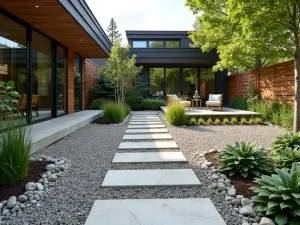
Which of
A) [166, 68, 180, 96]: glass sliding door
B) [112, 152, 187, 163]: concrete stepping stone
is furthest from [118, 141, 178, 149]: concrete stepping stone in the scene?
[166, 68, 180, 96]: glass sliding door

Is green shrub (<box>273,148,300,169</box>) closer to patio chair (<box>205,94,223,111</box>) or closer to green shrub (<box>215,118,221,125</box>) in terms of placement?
green shrub (<box>215,118,221,125</box>)

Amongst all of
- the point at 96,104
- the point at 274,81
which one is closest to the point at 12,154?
the point at 274,81

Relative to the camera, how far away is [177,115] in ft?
25.8

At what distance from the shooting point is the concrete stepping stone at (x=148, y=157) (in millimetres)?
3820

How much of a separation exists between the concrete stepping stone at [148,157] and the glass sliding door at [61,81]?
519cm

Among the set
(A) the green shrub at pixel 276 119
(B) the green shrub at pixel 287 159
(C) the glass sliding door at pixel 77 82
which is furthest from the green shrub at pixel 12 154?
(C) the glass sliding door at pixel 77 82

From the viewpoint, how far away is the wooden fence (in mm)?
8359

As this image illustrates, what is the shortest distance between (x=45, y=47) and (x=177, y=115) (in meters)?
4.24

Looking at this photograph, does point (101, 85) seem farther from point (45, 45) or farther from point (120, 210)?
point (120, 210)

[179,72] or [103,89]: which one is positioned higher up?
[179,72]

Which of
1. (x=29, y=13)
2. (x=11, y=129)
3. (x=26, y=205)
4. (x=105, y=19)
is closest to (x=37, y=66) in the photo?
(x=29, y=13)

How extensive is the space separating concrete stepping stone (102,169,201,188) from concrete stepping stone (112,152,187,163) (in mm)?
488

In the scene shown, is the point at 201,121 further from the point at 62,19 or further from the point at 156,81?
the point at 156,81

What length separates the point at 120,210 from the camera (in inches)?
87.0
